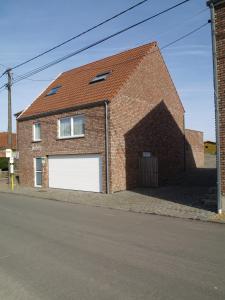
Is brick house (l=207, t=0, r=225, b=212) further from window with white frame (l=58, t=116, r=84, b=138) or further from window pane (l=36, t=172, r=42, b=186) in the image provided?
window pane (l=36, t=172, r=42, b=186)

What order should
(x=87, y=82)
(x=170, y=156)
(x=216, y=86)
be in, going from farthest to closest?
(x=170, y=156), (x=87, y=82), (x=216, y=86)

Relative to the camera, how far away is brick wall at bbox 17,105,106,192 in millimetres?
19312

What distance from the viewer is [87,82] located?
22719 mm

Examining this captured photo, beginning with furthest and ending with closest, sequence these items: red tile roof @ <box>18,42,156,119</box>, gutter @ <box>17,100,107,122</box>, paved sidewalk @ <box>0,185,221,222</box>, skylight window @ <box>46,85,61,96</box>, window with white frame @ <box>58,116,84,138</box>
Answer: skylight window @ <box>46,85,61,96</box> < window with white frame @ <box>58,116,84,138</box> < red tile roof @ <box>18,42,156,119</box> < gutter @ <box>17,100,107,122</box> < paved sidewalk @ <box>0,185,221,222</box>

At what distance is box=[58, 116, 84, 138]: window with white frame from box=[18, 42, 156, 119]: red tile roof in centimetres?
74

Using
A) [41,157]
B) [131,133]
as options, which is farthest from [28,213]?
[41,157]

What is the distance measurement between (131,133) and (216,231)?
1137cm

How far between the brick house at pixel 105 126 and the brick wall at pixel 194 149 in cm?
177

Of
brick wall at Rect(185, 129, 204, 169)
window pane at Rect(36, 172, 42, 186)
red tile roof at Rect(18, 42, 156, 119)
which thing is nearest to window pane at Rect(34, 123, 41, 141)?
red tile roof at Rect(18, 42, 156, 119)

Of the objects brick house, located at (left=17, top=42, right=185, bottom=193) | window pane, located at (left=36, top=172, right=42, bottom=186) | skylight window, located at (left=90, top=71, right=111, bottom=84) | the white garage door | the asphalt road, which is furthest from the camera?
window pane, located at (left=36, top=172, right=42, bottom=186)

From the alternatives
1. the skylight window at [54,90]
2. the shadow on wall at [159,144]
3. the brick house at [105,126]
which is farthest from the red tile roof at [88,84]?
the shadow on wall at [159,144]

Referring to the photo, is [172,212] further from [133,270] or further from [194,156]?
[194,156]

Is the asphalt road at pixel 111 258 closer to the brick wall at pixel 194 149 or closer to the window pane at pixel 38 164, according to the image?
the window pane at pixel 38 164

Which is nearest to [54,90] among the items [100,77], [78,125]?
[100,77]
